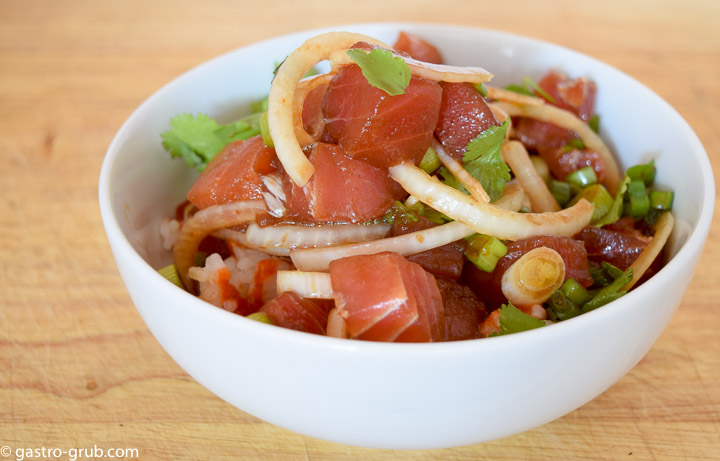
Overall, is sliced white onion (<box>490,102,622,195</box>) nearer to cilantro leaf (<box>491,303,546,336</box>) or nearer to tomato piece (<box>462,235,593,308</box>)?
tomato piece (<box>462,235,593,308</box>)

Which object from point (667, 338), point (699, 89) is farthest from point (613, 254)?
point (699, 89)

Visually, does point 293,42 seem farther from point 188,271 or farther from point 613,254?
point 613,254

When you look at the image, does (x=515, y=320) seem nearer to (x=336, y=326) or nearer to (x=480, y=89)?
(x=336, y=326)

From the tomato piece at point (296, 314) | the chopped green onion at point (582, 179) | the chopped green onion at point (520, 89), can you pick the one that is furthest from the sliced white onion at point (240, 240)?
the chopped green onion at point (520, 89)

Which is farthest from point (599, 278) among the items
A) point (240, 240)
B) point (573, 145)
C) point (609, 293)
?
point (240, 240)

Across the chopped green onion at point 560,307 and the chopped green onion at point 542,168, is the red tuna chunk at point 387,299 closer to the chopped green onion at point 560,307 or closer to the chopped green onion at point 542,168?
the chopped green onion at point 560,307

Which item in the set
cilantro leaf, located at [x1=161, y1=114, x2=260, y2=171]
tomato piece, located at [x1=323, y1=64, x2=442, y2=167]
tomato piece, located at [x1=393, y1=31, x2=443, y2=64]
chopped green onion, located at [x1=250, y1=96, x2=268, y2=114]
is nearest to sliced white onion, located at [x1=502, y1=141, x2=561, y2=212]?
tomato piece, located at [x1=323, y1=64, x2=442, y2=167]

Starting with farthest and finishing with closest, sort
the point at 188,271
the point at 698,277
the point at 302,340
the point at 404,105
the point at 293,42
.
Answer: the point at 293,42, the point at 698,277, the point at 188,271, the point at 404,105, the point at 302,340
